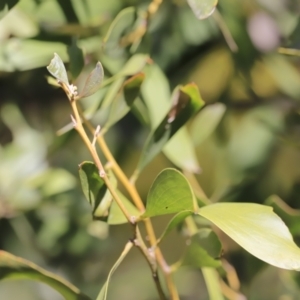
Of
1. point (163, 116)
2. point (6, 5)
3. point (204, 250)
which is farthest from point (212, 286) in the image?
point (6, 5)

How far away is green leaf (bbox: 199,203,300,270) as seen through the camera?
0.99ft

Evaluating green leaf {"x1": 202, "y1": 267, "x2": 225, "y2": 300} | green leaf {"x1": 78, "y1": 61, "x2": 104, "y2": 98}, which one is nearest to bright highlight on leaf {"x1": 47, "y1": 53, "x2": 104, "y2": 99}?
green leaf {"x1": 78, "y1": 61, "x2": 104, "y2": 98}

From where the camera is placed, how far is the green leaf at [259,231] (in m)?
0.30

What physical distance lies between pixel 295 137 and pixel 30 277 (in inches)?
12.8

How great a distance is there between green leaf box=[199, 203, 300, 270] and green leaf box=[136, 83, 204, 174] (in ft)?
0.33

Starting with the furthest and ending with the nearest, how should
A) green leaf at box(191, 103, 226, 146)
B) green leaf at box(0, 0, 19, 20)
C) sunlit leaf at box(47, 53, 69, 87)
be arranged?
green leaf at box(191, 103, 226, 146)
green leaf at box(0, 0, 19, 20)
sunlit leaf at box(47, 53, 69, 87)

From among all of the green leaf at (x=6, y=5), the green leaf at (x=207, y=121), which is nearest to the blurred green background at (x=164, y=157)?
the green leaf at (x=207, y=121)

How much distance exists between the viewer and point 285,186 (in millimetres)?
606

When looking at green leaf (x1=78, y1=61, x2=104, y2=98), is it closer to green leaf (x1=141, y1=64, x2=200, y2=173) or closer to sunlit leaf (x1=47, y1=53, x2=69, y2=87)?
sunlit leaf (x1=47, y1=53, x2=69, y2=87)

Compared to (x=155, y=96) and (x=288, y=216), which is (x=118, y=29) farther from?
(x=288, y=216)

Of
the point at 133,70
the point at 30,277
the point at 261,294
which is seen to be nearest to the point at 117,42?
the point at 133,70

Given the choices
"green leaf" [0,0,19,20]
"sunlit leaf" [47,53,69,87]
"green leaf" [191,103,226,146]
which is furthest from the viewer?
"green leaf" [191,103,226,146]

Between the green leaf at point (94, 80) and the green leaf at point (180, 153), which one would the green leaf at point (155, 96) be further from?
the green leaf at point (94, 80)

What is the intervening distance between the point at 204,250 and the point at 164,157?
8.1 inches
